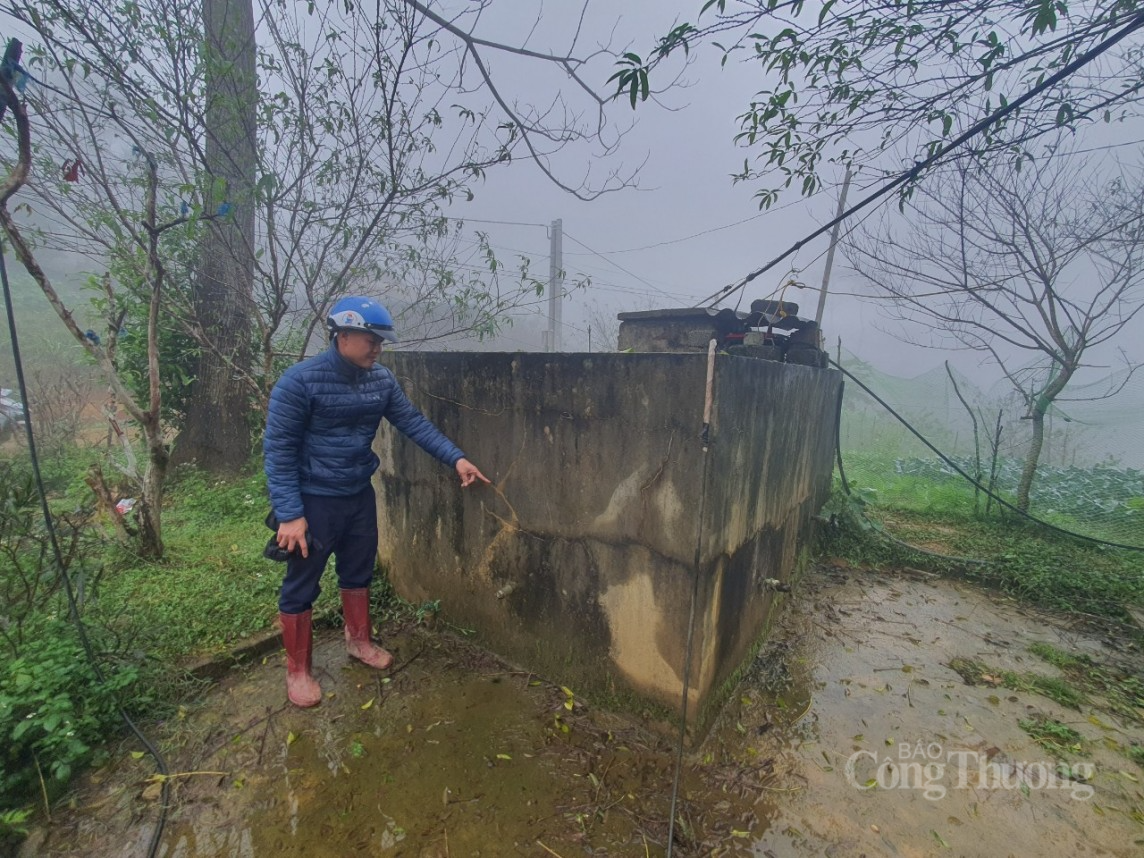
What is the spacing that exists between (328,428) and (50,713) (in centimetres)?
151

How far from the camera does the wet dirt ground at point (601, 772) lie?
5.93ft

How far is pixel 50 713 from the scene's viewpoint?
1913mm

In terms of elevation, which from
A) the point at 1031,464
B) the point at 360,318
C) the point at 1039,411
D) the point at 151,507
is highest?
the point at 360,318

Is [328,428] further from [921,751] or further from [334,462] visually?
[921,751]

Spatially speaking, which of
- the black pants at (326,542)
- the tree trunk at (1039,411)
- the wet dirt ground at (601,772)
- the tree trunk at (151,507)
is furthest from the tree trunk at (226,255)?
the tree trunk at (1039,411)

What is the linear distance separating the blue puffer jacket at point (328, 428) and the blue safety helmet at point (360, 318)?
17 cm

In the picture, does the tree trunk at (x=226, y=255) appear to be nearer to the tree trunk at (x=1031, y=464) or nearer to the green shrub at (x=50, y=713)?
the green shrub at (x=50, y=713)

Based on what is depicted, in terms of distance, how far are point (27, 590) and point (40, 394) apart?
731 cm

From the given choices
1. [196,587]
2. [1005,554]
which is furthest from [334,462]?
[1005,554]

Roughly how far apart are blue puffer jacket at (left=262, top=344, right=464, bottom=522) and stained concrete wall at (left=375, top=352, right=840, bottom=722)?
32 centimetres

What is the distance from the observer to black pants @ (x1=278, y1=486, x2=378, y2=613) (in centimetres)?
244

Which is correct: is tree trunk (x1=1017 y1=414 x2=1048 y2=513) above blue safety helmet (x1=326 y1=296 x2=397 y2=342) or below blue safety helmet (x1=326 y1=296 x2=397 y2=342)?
below

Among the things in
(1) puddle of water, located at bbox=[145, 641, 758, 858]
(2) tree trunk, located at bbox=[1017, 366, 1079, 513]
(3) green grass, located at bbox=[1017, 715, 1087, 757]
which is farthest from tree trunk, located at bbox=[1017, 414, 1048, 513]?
(1) puddle of water, located at bbox=[145, 641, 758, 858]

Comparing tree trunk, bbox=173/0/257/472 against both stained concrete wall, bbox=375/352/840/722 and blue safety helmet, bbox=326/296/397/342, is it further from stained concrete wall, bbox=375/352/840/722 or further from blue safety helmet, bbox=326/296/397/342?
stained concrete wall, bbox=375/352/840/722
